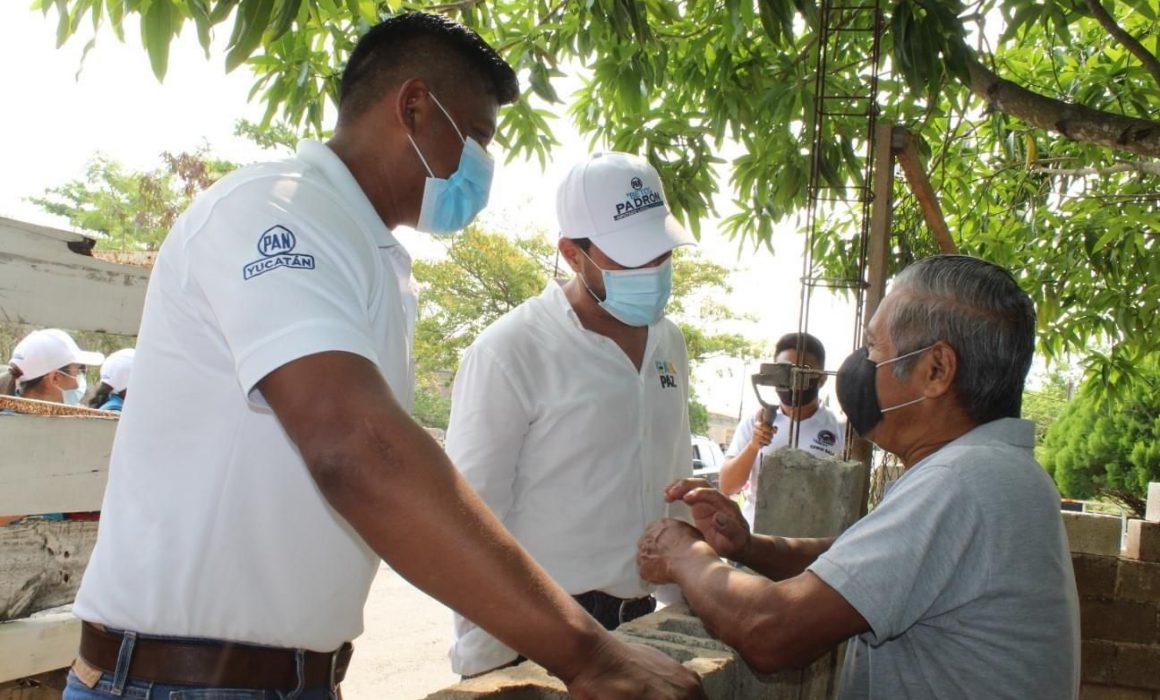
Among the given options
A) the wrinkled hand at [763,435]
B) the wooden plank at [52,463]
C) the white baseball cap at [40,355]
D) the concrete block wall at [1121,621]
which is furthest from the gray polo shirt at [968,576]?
the white baseball cap at [40,355]

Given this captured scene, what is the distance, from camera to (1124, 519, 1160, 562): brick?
5.38 m

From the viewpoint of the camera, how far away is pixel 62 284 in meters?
3.11

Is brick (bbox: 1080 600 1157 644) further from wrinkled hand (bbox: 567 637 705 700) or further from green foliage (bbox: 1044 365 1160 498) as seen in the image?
green foliage (bbox: 1044 365 1160 498)

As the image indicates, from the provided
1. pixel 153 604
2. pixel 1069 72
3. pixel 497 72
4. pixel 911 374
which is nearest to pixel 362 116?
pixel 497 72

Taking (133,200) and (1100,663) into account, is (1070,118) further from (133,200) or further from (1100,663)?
(133,200)

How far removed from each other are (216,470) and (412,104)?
76cm

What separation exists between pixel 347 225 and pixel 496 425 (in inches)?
46.8

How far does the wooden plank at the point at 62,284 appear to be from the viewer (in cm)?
296

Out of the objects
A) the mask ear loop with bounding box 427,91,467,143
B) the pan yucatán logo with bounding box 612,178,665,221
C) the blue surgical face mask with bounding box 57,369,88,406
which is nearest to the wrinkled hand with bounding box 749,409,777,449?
the pan yucatán logo with bounding box 612,178,665,221

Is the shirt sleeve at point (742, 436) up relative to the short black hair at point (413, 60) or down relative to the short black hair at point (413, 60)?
down

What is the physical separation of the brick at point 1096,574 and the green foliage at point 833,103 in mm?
1425

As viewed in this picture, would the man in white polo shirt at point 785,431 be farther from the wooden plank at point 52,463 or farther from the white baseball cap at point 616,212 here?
the wooden plank at point 52,463

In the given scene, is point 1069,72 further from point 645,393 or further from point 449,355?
point 449,355

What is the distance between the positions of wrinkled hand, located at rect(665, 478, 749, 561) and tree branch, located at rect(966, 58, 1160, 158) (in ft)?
6.05
